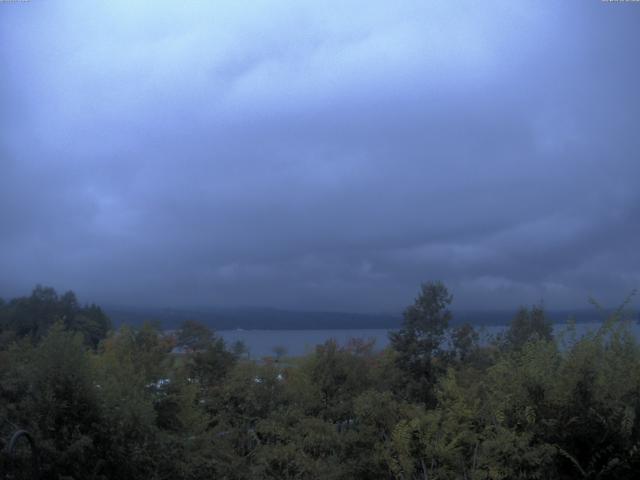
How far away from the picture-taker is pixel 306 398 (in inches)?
521

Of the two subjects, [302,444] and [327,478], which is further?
[302,444]

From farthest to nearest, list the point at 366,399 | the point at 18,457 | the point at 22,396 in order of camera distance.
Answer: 1. the point at 366,399
2. the point at 22,396
3. the point at 18,457

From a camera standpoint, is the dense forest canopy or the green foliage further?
the green foliage

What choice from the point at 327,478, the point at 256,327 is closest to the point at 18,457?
the point at 327,478

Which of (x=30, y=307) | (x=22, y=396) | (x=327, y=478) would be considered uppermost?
(x=30, y=307)

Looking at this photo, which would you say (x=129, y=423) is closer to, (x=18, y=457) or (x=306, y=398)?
(x=18, y=457)

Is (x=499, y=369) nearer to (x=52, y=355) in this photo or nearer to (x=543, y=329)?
(x=52, y=355)

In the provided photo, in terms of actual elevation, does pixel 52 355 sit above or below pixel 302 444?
above

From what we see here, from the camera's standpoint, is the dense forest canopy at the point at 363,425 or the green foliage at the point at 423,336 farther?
the green foliage at the point at 423,336

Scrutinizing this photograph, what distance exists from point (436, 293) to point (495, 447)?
29.5 ft

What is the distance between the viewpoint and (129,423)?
8508 millimetres

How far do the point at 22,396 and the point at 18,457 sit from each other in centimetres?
102

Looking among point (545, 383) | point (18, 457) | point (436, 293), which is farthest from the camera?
point (436, 293)

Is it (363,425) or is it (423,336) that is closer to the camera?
(363,425)
